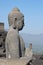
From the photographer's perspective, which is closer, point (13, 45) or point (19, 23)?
point (13, 45)

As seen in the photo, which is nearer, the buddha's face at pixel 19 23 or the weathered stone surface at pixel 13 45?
the weathered stone surface at pixel 13 45

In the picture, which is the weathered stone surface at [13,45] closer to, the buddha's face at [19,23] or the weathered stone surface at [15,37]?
the weathered stone surface at [15,37]

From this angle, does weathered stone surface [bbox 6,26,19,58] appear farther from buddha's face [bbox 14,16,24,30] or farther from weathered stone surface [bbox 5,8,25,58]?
buddha's face [bbox 14,16,24,30]

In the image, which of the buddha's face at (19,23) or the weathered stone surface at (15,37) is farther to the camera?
the buddha's face at (19,23)

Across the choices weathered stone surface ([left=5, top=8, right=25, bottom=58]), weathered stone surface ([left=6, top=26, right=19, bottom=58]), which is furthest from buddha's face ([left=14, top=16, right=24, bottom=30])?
weathered stone surface ([left=6, top=26, right=19, bottom=58])

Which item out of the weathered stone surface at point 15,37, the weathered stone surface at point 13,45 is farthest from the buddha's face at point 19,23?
the weathered stone surface at point 13,45

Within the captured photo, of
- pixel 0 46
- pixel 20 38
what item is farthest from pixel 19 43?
pixel 0 46

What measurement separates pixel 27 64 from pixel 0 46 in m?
5.46

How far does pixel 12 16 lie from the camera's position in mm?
6273

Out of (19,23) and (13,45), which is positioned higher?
(19,23)

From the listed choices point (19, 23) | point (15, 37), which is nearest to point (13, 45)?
point (15, 37)

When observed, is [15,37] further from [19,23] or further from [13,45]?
[19,23]

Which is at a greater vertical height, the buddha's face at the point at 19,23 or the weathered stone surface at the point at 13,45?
the buddha's face at the point at 19,23

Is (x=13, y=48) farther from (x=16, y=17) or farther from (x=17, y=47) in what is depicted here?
(x=16, y=17)
